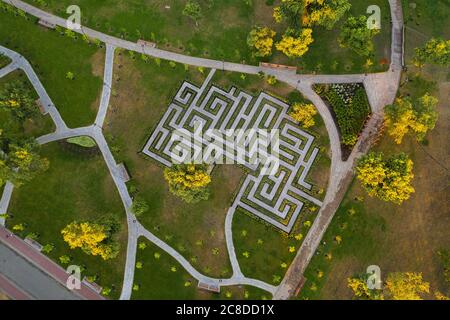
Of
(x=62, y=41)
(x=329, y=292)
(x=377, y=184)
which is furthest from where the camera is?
(x=62, y=41)

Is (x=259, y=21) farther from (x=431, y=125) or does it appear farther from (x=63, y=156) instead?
(x=63, y=156)

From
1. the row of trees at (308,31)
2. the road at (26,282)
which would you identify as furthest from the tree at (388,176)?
the road at (26,282)

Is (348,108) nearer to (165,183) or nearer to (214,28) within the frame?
(214,28)

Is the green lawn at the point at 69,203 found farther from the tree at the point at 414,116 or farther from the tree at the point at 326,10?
the tree at the point at 414,116

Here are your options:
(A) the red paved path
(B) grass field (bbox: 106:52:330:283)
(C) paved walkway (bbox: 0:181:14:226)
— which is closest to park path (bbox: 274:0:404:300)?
(B) grass field (bbox: 106:52:330:283)

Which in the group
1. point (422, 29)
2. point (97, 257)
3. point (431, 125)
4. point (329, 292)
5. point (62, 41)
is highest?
point (422, 29)

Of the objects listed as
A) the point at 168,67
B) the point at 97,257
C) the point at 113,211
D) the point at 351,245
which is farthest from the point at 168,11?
the point at 351,245
